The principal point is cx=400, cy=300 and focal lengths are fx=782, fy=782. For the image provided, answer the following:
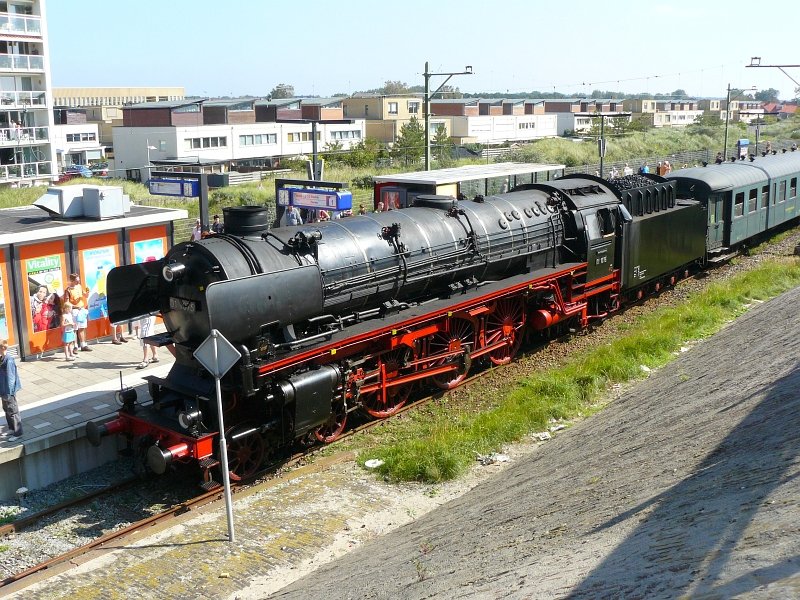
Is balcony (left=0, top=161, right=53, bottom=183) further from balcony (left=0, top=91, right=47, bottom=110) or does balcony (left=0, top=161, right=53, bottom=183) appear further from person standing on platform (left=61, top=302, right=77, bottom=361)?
person standing on platform (left=61, top=302, right=77, bottom=361)

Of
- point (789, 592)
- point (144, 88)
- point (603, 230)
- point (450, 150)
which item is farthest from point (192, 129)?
point (144, 88)

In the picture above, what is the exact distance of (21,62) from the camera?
1875 inches

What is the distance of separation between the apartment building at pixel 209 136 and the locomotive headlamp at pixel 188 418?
43631 mm

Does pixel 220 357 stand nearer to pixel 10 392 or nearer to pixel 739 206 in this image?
pixel 10 392

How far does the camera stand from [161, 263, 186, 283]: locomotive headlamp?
10383 mm

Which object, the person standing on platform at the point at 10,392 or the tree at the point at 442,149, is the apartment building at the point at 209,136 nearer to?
the tree at the point at 442,149

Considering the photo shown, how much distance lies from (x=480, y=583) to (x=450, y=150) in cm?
5815

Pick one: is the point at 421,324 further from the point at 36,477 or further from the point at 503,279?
the point at 36,477

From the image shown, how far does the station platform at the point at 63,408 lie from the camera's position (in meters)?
10.7

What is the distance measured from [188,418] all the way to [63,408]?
3.40 meters

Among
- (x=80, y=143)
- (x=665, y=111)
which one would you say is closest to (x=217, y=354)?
(x=80, y=143)

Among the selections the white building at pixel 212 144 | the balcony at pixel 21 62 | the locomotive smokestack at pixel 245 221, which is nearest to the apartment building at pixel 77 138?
the white building at pixel 212 144

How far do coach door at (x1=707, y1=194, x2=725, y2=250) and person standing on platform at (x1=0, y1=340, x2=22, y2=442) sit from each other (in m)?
18.1

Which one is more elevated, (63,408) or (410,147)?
(410,147)
